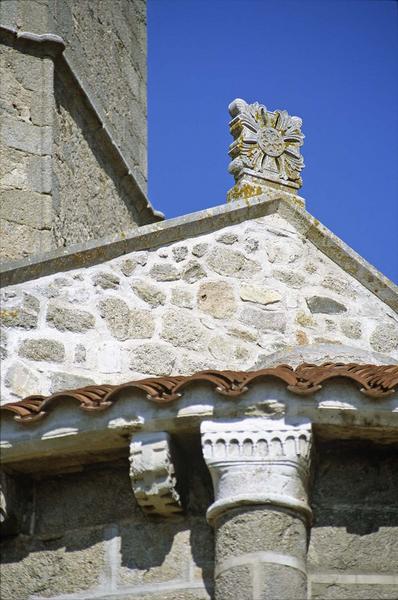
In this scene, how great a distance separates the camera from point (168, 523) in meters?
6.67

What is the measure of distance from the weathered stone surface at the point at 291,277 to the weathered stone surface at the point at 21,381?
1.50 m

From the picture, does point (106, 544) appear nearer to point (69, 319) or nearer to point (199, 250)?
point (69, 319)

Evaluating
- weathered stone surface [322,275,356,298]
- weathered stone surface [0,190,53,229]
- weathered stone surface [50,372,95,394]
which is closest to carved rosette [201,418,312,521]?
weathered stone surface [50,372,95,394]

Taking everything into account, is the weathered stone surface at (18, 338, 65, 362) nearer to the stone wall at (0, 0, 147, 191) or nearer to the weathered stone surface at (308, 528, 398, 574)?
the weathered stone surface at (308, 528, 398, 574)

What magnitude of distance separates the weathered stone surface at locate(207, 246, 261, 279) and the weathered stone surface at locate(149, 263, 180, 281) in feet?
0.67

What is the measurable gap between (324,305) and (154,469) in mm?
1982

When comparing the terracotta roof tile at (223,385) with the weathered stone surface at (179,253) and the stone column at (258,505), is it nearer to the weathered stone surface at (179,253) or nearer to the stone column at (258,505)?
the stone column at (258,505)

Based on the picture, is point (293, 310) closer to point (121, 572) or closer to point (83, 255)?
point (83, 255)

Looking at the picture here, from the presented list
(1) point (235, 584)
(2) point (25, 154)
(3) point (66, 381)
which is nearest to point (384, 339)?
(3) point (66, 381)

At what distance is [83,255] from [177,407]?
156 centimetres

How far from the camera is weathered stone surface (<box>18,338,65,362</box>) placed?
24.5ft

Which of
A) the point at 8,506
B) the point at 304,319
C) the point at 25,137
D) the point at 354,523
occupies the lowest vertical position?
Result: the point at 354,523

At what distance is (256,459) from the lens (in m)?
6.40

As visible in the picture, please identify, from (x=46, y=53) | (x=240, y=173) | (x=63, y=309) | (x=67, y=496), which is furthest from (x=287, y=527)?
(x=46, y=53)
